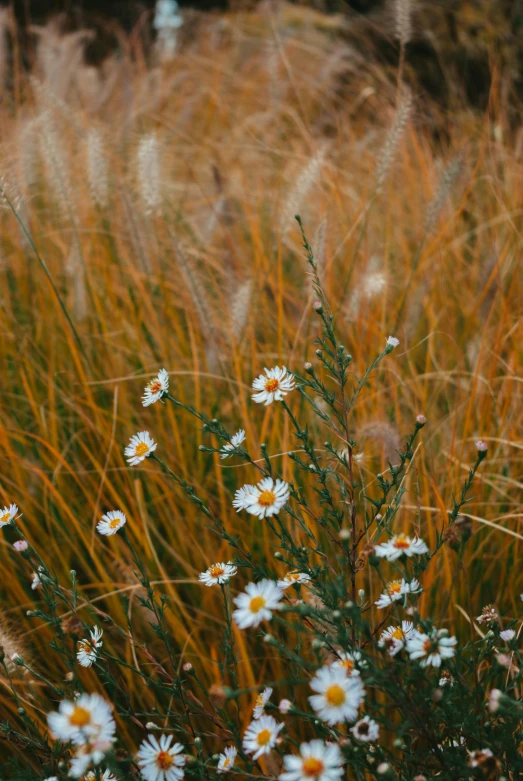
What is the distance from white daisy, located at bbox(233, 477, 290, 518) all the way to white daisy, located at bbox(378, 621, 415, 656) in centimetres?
21

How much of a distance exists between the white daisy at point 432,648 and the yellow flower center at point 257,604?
0.59 feet

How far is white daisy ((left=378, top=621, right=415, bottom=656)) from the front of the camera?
827 millimetres

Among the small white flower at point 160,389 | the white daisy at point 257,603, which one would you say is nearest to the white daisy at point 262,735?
the white daisy at point 257,603

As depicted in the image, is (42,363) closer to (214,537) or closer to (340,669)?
(214,537)

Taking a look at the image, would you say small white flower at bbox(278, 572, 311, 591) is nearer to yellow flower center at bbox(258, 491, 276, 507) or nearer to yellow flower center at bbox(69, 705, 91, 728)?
yellow flower center at bbox(258, 491, 276, 507)

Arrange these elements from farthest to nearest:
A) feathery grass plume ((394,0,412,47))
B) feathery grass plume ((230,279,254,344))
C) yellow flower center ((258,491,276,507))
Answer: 1. feathery grass plume ((394,0,412,47))
2. feathery grass plume ((230,279,254,344))
3. yellow flower center ((258,491,276,507))

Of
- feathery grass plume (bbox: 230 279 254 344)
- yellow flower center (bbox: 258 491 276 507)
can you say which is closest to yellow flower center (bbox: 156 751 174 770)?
yellow flower center (bbox: 258 491 276 507)

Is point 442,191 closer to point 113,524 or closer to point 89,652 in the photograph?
point 113,524

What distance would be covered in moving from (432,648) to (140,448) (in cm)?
50

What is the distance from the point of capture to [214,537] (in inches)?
59.3

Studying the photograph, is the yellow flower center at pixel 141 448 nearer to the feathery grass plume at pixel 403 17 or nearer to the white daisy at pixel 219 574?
the white daisy at pixel 219 574

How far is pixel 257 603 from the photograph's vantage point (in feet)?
2.48

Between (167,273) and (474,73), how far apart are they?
433cm

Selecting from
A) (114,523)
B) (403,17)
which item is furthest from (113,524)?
(403,17)
